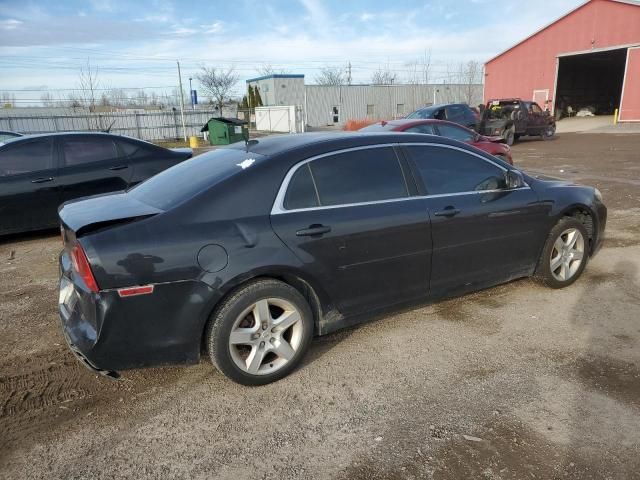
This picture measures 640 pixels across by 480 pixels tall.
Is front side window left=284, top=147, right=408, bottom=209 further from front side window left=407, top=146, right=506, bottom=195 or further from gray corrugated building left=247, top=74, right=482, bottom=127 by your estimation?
gray corrugated building left=247, top=74, right=482, bottom=127

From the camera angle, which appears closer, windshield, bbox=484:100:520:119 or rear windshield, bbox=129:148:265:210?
rear windshield, bbox=129:148:265:210

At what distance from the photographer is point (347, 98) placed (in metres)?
43.3

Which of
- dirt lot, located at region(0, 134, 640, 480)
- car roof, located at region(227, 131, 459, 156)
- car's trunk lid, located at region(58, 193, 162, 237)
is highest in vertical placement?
car roof, located at region(227, 131, 459, 156)

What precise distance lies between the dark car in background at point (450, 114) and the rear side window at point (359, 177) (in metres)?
11.6

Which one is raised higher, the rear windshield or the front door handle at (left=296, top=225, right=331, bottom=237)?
the rear windshield

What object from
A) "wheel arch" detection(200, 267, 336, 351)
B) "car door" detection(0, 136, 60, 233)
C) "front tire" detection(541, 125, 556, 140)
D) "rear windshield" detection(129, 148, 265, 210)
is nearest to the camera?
"wheel arch" detection(200, 267, 336, 351)

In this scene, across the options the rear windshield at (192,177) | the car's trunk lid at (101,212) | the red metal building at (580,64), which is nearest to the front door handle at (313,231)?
the rear windshield at (192,177)

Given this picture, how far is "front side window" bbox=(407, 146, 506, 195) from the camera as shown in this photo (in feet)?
12.1

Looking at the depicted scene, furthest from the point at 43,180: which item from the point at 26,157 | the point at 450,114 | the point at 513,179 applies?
the point at 450,114

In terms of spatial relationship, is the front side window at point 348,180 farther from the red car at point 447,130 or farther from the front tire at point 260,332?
the red car at point 447,130

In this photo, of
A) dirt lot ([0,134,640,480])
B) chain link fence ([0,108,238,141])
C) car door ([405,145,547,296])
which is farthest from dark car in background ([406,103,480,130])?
chain link fence ([0,108,238,141])

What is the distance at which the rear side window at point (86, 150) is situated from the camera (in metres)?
6.73

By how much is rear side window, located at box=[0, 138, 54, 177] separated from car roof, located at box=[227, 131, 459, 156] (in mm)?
4122

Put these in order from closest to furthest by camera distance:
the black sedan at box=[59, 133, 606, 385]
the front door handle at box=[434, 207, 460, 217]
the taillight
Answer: the taillight < the black sedan at box=[59, 133, 606, 385] < the front door handle at box=[434, 207, 460, 217]
